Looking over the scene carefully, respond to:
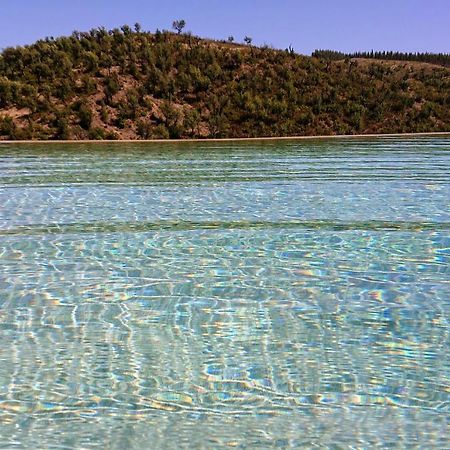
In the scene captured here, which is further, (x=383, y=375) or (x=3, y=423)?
(x=383, y=375)

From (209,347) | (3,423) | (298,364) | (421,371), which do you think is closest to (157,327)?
(209,347)

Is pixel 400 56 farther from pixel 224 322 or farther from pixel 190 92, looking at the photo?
pixel 224 322

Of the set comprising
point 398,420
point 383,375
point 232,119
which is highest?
point 232,119

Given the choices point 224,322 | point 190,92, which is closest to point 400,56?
point 190,92

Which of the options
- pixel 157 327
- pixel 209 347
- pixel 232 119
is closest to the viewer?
pixel 209 347

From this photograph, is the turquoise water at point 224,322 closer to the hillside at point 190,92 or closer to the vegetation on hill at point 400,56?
the hillside at point 190,92

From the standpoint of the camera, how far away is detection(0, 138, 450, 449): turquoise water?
1.88 meters

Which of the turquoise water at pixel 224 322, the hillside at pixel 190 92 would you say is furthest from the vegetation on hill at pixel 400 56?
the turquoise water at pixel 224 322

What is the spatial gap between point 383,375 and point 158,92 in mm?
20130

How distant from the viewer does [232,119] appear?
65.6ft

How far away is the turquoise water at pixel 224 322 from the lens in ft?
6.17

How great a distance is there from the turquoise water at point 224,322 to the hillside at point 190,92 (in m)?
13.1

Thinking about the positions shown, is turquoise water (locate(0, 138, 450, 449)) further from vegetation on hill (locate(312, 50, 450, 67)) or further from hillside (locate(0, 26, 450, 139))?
vegetation on hill (locate(312, 50, 450, 67))

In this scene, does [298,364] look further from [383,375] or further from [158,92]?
[158,92]
